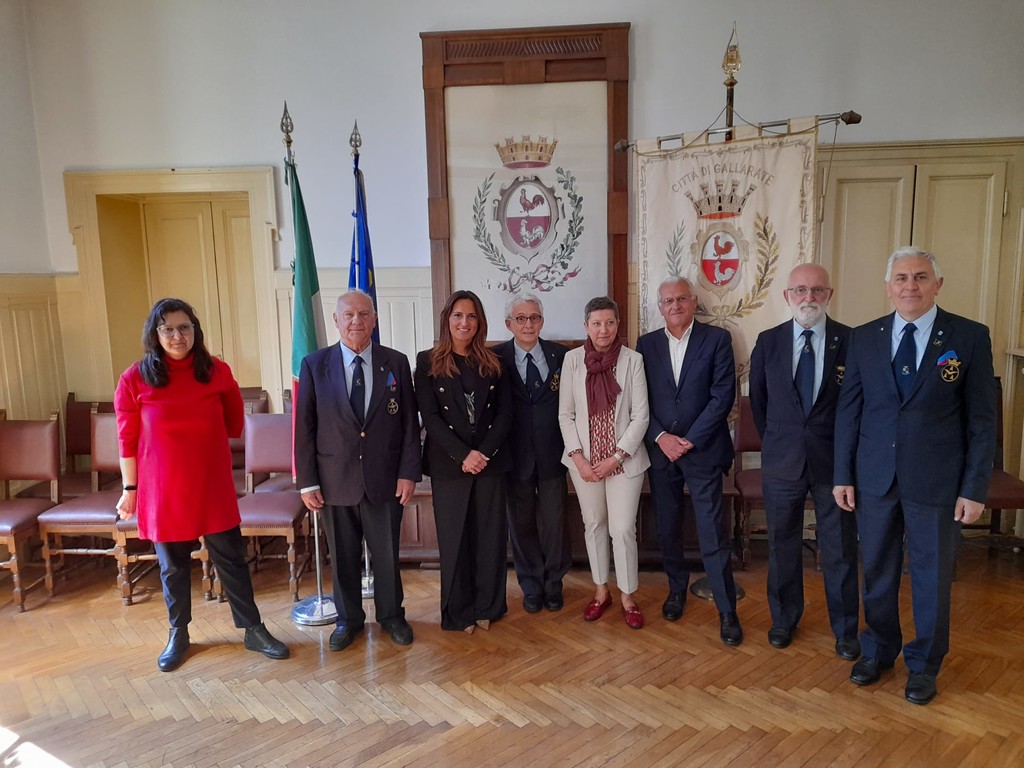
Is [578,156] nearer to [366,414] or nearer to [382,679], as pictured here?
[366,414]

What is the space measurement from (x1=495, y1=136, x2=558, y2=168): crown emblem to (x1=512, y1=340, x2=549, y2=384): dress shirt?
1630 millimetres

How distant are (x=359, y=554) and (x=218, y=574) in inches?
24.8

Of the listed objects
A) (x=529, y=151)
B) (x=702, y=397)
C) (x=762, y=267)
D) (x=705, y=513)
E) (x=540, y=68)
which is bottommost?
(x=705, y=513)

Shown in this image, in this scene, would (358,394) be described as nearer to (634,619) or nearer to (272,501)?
(272,501)

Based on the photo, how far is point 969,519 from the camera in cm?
246

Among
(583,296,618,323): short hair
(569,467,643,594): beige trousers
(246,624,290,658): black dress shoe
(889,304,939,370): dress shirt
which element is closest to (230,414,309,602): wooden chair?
(246,624,290,658): black dress shoe

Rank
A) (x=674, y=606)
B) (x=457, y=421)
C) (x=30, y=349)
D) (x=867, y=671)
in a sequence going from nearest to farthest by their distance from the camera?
1. (x=867, y=671)
2. (x=457, y=421)
3. (x=674, y=606)
4. (x=30, y=349)

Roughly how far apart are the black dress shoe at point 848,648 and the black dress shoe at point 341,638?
2.15m

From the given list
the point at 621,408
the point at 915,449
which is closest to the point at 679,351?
the point at 621,408

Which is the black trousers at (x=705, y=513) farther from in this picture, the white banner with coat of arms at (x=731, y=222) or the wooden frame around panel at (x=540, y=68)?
the wooden frame around panel at (x=540, y=68)

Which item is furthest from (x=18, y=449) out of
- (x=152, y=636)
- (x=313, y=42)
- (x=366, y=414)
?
(x=313, y=42)

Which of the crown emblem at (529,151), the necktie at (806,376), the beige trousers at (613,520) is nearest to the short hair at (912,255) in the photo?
the necktie at (806,376)

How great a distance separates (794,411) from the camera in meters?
2.84

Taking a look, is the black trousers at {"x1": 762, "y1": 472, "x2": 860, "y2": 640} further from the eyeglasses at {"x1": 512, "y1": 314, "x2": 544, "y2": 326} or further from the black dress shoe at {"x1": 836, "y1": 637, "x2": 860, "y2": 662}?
the eyeglasses at {"x1": 512, "y1": 314, "x2": 544, "y2": 326}
